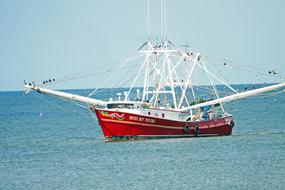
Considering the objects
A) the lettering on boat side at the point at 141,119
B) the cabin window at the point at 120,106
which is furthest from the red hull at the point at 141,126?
the cabin window at the point at 120,106

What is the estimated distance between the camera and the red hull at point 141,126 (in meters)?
77.9

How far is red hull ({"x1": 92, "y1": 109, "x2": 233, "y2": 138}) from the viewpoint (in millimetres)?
77875

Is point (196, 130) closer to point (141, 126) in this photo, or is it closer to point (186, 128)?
point (186, 128)

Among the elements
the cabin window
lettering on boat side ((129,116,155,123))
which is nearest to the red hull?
lettering on boat side ((129,116,155,123))

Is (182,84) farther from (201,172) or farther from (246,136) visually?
(201,172)

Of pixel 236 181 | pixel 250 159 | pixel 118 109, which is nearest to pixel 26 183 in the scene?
pixel 236 181

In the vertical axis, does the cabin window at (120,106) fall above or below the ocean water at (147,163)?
above

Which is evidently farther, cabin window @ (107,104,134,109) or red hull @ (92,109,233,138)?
cabin window @ (107,104,134,109)

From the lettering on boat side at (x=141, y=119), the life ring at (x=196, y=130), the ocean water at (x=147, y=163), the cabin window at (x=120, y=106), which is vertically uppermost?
the cabin window at (x=120, y=106)

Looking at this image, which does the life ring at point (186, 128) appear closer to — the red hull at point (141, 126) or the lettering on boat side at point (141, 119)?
the red hull at point (141, 126)

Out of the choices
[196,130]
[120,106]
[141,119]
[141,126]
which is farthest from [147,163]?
[196,130]

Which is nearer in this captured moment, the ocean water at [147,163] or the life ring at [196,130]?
the ocean water at [147,163]

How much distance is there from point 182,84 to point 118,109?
32.8 ft

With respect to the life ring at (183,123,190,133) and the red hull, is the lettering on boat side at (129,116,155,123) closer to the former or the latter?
the red hull
